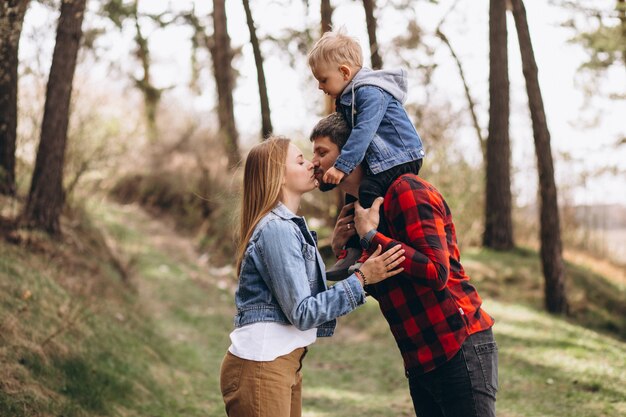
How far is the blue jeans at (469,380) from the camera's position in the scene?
2.96 meters

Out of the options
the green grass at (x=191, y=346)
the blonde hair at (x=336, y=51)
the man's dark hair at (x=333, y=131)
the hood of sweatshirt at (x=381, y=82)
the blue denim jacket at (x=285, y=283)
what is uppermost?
the blonde hair at (x=336, y=51)

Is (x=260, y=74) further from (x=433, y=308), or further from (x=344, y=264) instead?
(x=433, y=308)

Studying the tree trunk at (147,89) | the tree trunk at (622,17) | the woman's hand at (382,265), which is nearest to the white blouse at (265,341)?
the woman's hand at (382,265)

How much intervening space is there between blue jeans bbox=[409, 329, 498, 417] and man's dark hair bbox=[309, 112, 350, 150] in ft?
3.57

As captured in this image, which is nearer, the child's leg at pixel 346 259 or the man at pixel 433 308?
the man at pixel 433 308

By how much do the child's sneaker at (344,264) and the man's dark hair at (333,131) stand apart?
0.50 meters

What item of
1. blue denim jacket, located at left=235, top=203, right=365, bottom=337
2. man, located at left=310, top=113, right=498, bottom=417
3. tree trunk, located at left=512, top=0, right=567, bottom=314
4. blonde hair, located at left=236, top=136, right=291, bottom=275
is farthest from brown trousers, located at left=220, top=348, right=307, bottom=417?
tree trunk, located at left=512, top=0, right=567, bottom=314

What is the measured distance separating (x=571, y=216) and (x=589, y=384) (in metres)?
12.5

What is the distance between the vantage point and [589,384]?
7227 millimetres

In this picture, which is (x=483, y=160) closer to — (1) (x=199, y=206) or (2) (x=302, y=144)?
(2) (x=302, y=144)

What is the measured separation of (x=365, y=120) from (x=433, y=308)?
3.09ft

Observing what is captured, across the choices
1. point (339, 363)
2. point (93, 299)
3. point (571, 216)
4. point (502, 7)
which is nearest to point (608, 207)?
point (571, 216)

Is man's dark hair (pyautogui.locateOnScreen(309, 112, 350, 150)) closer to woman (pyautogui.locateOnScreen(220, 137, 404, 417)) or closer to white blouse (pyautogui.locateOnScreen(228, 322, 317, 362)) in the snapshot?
woman (pyautogui.locateOnScreen(220, 137, 404, 417))

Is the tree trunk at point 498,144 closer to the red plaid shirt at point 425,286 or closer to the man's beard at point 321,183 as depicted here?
the man's beard at point 321,183
